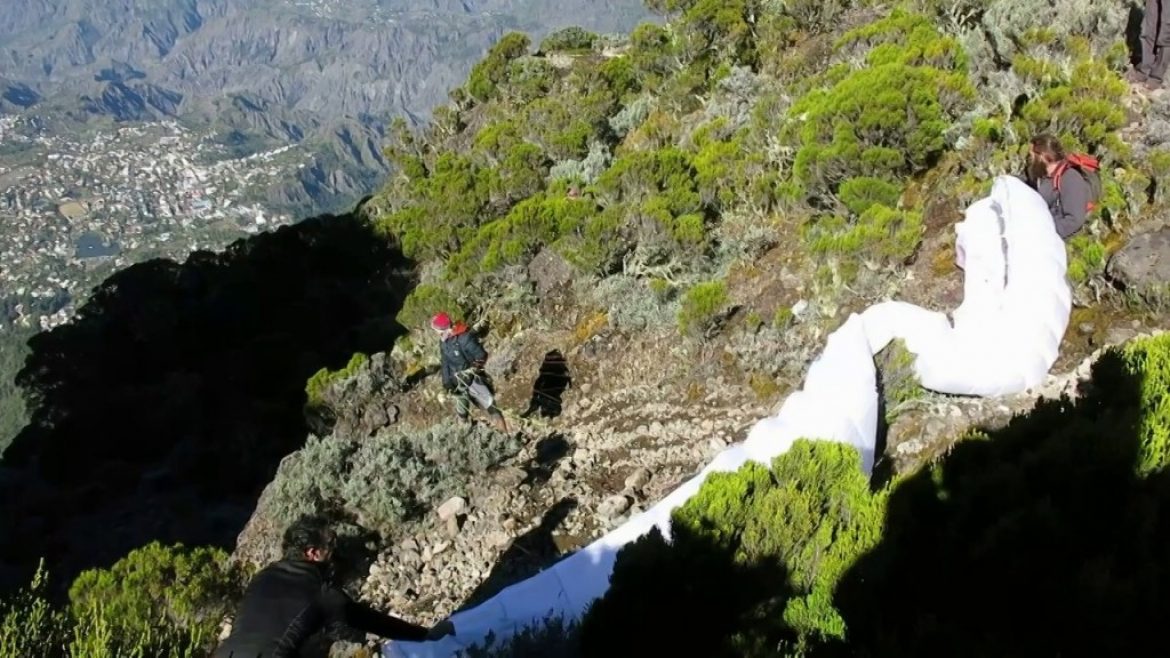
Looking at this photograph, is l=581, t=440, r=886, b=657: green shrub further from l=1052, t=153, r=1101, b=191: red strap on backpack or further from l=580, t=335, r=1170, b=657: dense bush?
l=1052, t=153, r=1101, b=191: red strap on backpack

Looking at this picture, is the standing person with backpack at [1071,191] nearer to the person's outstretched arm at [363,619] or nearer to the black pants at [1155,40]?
the black pants at [1155,40]

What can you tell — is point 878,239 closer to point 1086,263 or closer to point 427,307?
point 1086,263

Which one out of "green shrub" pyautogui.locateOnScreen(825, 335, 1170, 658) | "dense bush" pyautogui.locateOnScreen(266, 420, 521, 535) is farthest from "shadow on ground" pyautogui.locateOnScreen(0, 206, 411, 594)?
"green shrub" pyautogui.locateOnScreen(825, 335, 1170, 658)

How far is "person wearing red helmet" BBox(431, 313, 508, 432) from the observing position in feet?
24.7

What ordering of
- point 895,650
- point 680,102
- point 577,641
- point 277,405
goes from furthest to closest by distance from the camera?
1. point 680,102
2. point 277,405
3. point 577,641
4. point 895,650

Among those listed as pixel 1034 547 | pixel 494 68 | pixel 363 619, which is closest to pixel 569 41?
pixel 494 68

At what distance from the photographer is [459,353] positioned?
7602 mm

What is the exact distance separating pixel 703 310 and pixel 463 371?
2.39m

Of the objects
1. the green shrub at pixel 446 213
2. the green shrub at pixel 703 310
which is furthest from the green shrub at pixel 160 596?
the green shrub at pixel 446 213

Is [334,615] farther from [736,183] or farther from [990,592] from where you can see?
[736,183]

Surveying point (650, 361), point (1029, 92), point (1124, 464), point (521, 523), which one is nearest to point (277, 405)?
point (650, 361)

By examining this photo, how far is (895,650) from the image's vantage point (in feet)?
8.32

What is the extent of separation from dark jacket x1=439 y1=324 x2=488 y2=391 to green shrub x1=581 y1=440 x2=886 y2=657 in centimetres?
423

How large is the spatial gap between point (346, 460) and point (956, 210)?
19.7 feet
